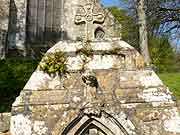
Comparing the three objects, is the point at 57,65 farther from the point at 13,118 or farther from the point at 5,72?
the point at 5,72

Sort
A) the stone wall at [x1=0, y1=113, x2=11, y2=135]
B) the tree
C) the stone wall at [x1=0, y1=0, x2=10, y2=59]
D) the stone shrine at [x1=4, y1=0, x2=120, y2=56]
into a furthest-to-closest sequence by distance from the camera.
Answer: the stone shrine at [x1=4, y1=0, x2=120, y2=56]
the stone wall at [x1=0, y1=0, x2=10, y2=59]
the tree
the stone wall at [x1=0, y1=113, x2=11, y2=135]

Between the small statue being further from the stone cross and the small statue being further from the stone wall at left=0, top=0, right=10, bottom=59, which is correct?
the stone wall at left=0, top=0, right=10, bottom=59

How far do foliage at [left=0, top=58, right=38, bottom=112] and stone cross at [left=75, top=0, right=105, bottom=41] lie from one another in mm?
7451

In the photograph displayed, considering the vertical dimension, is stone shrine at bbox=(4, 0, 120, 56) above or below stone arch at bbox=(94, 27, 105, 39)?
above

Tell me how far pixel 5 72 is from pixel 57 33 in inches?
591

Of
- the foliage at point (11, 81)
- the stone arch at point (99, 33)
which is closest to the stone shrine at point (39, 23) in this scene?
the foliage at point (11, 81)

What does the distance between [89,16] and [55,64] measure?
887 millimetres

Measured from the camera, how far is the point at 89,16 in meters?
6.61

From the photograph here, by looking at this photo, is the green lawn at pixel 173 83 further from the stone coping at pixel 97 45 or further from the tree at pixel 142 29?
the stone coping at pixel 97 45

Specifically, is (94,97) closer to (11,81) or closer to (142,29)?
(11,81)

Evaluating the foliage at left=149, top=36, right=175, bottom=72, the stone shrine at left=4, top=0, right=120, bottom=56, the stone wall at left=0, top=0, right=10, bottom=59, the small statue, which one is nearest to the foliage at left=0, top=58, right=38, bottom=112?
the small statue

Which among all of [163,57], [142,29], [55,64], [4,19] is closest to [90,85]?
[55,64]

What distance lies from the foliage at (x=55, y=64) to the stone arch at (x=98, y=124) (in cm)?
75

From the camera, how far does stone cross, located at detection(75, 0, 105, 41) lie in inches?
259
